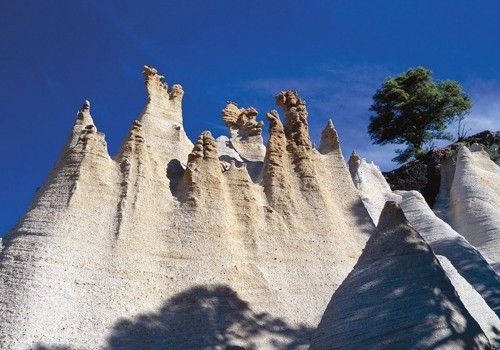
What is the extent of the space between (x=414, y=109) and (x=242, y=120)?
14.4 meters

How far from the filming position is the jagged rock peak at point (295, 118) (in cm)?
1862

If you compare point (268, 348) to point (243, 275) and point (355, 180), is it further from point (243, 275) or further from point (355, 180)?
point (355, 180)

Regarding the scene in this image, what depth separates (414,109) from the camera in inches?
1449

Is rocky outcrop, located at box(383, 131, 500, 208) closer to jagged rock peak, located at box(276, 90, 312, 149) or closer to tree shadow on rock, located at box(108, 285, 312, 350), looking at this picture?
jagged rock peak, located at box(276, 90, 312, 149)

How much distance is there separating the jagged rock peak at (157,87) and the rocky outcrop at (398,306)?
13900 millimetres

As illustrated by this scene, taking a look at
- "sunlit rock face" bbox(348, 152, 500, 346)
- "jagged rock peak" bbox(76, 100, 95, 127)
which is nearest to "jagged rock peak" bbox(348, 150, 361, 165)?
"sunlit rock face" bbox(348, 152, 500, 346)

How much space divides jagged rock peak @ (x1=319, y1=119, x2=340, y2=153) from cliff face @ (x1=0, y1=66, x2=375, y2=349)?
5.48 ft

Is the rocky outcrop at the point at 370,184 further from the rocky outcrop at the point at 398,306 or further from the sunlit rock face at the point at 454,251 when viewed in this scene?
the rocky outcrop at the point at 398,306

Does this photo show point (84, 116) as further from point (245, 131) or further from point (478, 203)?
point (478, 203)

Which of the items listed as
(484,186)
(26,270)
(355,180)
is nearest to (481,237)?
(484,186)

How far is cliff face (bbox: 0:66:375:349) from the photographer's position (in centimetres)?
1174

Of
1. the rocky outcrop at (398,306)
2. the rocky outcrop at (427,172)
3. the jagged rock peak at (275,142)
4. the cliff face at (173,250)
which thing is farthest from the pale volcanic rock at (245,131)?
the rocky outcrop at (398,306)

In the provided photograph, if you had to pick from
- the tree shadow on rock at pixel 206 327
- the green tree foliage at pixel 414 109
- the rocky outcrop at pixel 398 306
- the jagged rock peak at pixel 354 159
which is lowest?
the rocky outcrop at pixel 398 306

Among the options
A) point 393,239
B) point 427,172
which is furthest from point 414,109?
point 393,239
